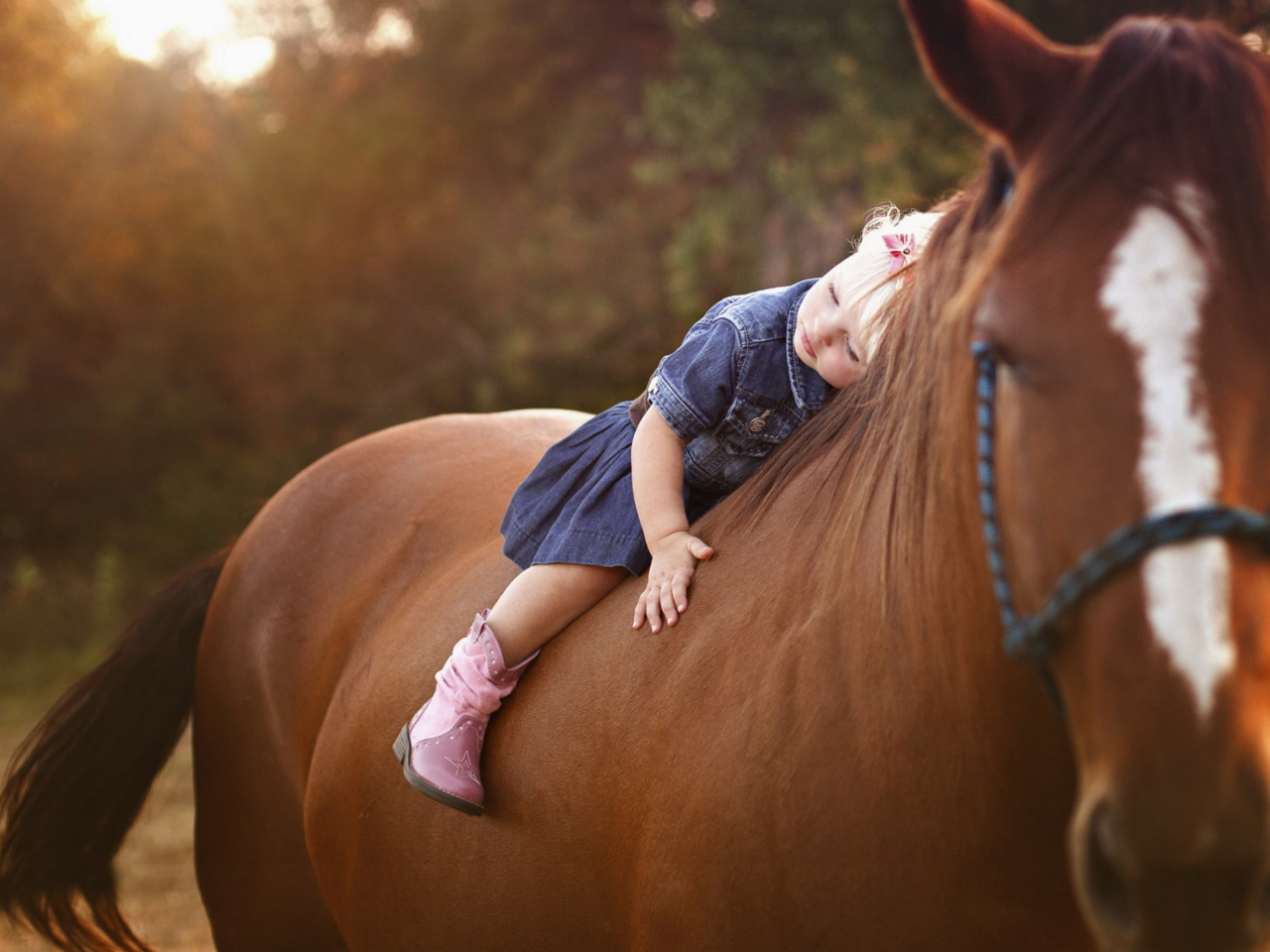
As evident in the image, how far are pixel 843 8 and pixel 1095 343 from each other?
760 cm

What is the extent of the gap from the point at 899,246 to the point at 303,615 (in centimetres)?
163

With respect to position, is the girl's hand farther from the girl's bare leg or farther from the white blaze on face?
the white blaze on face

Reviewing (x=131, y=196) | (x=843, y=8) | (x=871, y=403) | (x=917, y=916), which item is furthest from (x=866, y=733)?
(x=131, y=196)

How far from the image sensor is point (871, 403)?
147cm

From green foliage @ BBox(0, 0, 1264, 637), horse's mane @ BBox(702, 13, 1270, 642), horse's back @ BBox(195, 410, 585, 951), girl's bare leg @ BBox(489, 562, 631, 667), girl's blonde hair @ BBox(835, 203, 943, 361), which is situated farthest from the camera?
green foliage @ BBox(0, 0, 1264, 637)

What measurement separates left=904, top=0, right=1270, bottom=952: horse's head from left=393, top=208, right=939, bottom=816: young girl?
64cm

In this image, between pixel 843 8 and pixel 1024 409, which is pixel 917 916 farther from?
pixel 843 8

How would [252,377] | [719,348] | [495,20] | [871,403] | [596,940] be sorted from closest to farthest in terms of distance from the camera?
[871,403] → [596,940] → [719,348] → [495,20] → [252,377]

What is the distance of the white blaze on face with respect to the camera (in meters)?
0.83

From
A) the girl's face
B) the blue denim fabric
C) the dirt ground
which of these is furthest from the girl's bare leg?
the dirt ground

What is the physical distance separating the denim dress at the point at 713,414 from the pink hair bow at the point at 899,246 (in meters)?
0.19

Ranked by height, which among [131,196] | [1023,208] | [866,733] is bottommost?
[866,733]

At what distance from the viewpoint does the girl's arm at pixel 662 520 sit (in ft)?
5.35

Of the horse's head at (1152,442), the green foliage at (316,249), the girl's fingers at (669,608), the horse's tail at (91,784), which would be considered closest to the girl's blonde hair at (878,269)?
the girl's fingers at (669,608)
